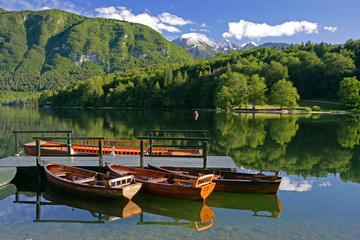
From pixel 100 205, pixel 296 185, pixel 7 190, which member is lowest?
pixel 7 190

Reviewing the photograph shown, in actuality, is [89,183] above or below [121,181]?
below

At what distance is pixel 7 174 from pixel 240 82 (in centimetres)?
9764

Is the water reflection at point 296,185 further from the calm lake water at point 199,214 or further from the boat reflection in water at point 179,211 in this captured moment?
the boat reflection in water at point 179,211

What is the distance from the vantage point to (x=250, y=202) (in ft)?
42.8

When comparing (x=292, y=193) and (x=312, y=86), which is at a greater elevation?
(x=312, y=86)

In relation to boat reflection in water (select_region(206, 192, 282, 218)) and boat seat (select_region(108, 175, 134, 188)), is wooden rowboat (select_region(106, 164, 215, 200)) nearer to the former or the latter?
boat seat (select_region(108, 175, 134, 188))

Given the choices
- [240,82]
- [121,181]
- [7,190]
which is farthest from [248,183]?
[240,82]

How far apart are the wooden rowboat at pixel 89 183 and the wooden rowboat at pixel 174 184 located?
77 centimetres

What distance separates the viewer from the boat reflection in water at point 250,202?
1202 cm

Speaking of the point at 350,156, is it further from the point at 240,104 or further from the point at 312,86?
the point at 312,86

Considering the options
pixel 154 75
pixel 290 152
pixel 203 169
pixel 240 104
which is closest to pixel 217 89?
pixel 240 104

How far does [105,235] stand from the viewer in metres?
9.63

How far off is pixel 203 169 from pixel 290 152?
1344cm

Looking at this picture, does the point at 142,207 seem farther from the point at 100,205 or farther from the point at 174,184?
the point at 100,205
